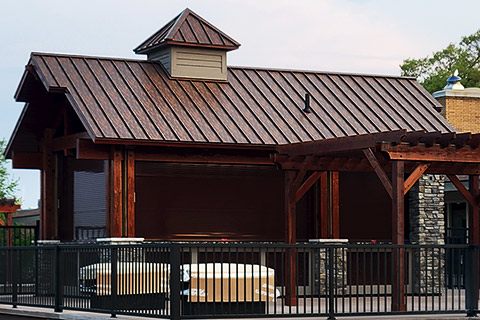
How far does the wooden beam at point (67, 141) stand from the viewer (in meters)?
21.5

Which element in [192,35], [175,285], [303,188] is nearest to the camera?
Answer: [175,285]

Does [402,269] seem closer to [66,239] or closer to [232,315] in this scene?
[232,315]

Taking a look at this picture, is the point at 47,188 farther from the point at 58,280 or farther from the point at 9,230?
the point at 58,280

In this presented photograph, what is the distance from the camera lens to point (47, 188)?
77.0ft

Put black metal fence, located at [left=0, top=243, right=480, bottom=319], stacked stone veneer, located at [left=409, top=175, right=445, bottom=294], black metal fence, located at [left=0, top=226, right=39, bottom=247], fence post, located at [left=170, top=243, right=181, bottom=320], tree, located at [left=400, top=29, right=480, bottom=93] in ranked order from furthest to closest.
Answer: tree, located at [left=400, top=29, right=480, bottom=93] < black metal fence, located at [left=0, top=226, right=39, bottom=247] < stacked stone veneer, located at [left=409, top=175, right=445, bottom=294] < black metal fence, located at [left=0, top=243, right=480, bottom=319] < fence post, located at [left=170, top=243, right=181, bottom=320]

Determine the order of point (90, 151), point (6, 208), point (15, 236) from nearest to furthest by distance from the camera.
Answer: point (90, 151) → point (15, 236) → point (6, 208)

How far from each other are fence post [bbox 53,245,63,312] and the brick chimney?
2345cm

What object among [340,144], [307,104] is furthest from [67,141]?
[340,144]

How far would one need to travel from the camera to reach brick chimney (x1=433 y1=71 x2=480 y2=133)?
37938 mm

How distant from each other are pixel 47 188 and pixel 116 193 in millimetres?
3335

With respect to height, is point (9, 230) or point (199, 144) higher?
point (199, 144)

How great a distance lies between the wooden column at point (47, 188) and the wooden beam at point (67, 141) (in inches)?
9.5

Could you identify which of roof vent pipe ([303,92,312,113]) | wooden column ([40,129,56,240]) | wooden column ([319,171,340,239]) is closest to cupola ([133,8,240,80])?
roof vent pipe ([303,92,312,113])

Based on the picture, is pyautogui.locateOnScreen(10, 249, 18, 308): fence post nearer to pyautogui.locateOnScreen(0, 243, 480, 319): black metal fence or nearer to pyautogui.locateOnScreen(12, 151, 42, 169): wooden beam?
pyautogui.locateOnScreen(0, 243, 480, 319): black metal fence
